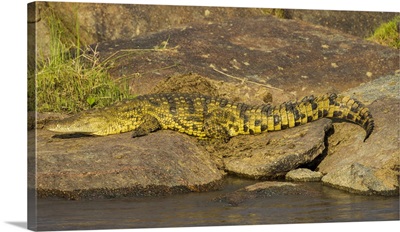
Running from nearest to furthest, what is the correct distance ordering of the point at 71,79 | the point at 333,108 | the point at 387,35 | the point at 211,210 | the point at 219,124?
1. the point at 211,210
2. the point at 71,79
3. the point at 333,108
4. the point at 219,124
5. the point at 387,35

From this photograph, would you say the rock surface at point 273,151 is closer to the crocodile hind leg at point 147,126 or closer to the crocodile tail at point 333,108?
the crocodile tail at point 333,108

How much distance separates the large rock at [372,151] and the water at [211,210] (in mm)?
134

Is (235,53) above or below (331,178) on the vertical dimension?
above

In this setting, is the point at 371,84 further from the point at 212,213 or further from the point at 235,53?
the point at 212,213

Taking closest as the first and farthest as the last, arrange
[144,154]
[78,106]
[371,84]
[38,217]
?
[38,217] < [144,154] < [78,106] < [371,84]

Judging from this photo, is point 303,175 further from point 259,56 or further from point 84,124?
point 84,124

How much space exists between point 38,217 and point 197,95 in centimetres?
246

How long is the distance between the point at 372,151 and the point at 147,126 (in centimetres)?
226

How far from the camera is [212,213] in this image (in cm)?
826

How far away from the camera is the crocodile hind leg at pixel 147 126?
9245mm

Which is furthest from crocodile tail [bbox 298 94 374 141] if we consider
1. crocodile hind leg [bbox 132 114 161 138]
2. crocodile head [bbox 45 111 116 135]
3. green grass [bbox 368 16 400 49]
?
crocodile head [bbox 45 111 116 135]

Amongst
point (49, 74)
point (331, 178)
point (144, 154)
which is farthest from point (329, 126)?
point (49, 74)

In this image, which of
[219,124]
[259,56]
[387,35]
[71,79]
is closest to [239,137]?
[219,124]

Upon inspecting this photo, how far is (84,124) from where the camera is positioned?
920 cm
